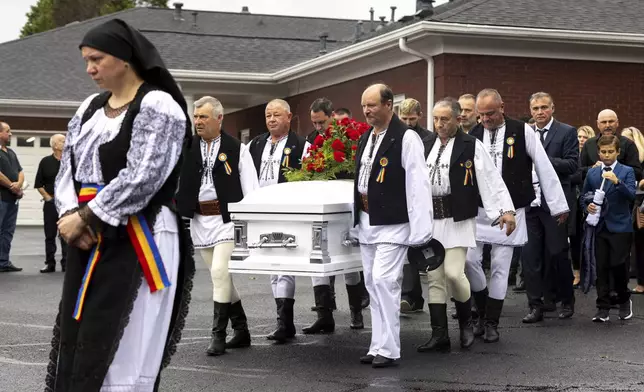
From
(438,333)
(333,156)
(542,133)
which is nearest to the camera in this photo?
(438,333)

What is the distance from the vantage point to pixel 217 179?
915 centimetres

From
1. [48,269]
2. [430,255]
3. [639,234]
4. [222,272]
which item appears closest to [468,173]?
[430,255]

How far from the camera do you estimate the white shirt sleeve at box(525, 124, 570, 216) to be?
9.98 metres

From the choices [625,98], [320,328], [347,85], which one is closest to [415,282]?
[320,328]

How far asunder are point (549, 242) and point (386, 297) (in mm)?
2971

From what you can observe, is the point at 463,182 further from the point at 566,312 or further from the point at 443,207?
the point at 566,312

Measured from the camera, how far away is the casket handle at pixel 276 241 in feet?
27.9

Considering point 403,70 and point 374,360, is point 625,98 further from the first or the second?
point 374,360

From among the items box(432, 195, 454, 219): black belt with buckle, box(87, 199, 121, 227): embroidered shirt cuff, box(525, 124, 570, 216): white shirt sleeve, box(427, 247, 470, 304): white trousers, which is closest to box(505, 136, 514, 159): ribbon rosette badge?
box(525, 124, 570, 216): white shirt sleeve

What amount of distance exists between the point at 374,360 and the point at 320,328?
178 cm

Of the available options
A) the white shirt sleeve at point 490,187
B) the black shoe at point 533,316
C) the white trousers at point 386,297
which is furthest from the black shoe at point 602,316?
the white trousers at point 386,297

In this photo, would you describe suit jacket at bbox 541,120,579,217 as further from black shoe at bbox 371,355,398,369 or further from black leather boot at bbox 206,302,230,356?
black leather boot at bbox 206,302,230,356

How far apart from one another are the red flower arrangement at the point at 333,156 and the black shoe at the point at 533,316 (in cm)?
246

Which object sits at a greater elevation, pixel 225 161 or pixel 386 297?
pixel 225 161
